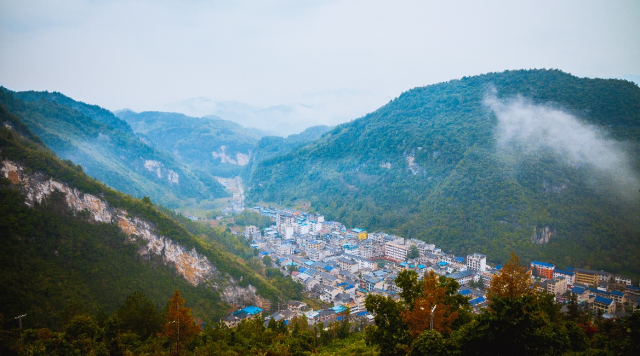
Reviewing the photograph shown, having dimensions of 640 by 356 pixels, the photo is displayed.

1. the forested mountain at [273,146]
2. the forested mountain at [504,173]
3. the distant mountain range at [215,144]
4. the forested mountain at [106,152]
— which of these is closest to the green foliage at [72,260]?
the forested mountain at [504,173]

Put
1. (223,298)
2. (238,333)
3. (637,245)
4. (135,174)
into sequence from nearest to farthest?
(238,333)
(223,298)
(637,245)
(135,174)

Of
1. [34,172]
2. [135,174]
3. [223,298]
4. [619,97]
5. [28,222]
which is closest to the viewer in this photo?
[28,222]

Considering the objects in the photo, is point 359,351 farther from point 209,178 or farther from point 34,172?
point 209,178

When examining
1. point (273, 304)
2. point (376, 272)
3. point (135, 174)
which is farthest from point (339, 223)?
point (135, 174)

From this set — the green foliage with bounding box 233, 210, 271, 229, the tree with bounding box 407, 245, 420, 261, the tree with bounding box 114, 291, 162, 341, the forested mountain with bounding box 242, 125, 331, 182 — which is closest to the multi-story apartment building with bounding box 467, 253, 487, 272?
the tree with bounding box 407, 245, 420, 261

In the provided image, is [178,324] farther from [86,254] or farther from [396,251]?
[396,251]

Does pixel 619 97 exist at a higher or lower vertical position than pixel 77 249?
higher

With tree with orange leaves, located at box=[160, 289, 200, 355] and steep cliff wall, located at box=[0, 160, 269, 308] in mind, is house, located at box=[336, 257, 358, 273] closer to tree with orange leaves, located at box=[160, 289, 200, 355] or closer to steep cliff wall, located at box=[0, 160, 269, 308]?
steep cliff wall, located at box=[0, 160, 269, 308]

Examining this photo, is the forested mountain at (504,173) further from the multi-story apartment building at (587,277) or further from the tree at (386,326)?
the tree at (386,326)
